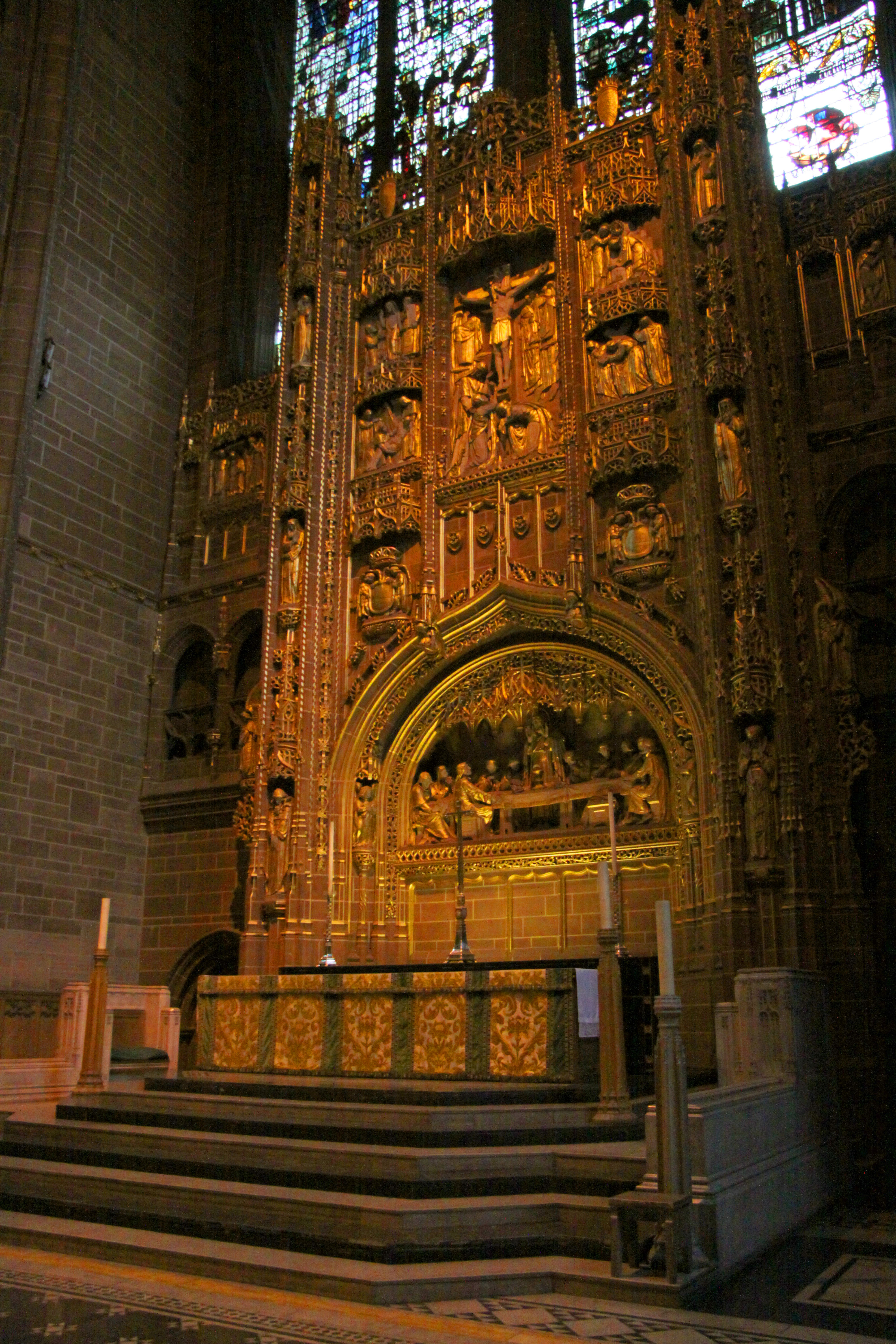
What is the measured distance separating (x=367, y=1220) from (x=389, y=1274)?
576mm

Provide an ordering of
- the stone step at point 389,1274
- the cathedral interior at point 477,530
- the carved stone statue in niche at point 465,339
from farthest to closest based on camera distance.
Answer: the carved stone statue in niche at point 465,339
the cathedral interior at point 477,530
the stone step at point 389,1274

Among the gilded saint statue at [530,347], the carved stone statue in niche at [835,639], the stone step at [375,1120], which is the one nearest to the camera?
the stone step at [375,1120]

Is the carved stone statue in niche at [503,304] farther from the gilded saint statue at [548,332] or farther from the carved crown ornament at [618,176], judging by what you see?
the carved crown ornament at [618,176]

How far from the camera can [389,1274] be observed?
6035mm

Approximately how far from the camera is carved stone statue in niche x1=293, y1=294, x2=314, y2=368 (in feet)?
52.6

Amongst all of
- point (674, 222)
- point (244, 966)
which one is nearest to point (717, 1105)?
point (244, 966)

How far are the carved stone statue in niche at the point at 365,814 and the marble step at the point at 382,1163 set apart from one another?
5959mm

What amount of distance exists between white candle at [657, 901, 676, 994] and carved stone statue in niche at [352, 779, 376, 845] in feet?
26.1

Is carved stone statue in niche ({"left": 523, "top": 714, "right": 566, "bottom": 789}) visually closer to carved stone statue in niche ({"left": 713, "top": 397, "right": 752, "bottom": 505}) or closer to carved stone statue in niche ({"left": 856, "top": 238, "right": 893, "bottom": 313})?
carved stone statue in niche ({"left": 713, "top": 397, "right": 752, "bottom": 505})

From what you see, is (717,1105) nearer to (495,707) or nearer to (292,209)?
(495,707)

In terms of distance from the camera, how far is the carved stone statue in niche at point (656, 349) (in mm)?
13656

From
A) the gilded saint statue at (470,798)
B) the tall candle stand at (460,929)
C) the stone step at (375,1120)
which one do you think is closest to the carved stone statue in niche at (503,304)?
the gilded saint statue at (470,798)

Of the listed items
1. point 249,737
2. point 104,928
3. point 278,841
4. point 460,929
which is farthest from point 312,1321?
point 249,737

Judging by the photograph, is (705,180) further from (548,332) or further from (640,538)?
(640,538)
